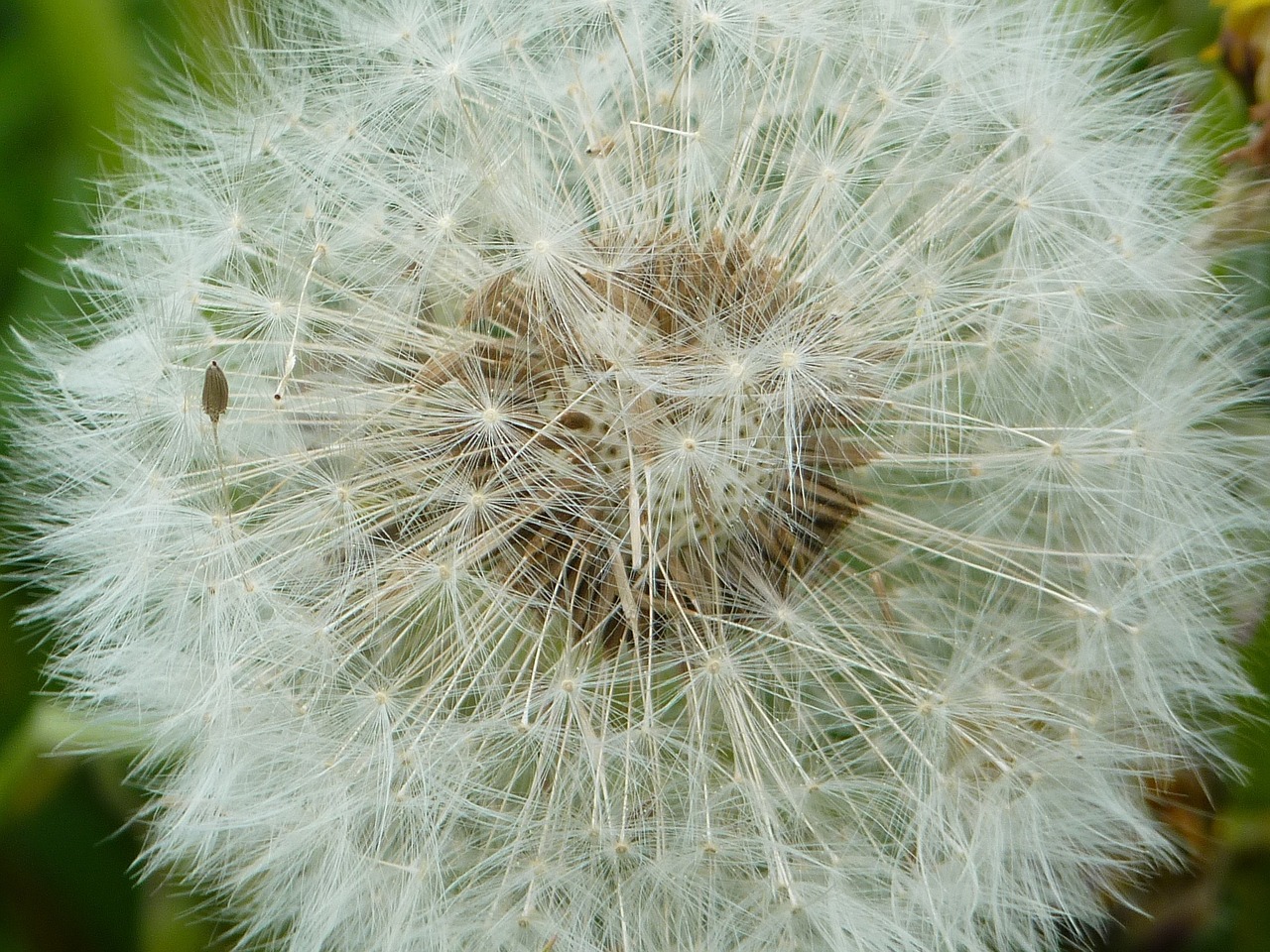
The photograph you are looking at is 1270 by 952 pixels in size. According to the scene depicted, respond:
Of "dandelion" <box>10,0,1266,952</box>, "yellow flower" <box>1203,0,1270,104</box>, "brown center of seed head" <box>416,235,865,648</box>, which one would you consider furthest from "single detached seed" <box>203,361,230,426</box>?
"yellow flower" <box>1203,0,1270,104</box>

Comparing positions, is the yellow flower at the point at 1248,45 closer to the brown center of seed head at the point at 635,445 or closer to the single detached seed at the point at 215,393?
the brown center of seed head at the point at 635,445

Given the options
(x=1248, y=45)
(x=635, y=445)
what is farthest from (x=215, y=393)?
(x=1248, y=45)

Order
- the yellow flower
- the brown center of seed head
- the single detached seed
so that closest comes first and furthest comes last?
the brown center of seed head < the single detached seed < the yellow flower

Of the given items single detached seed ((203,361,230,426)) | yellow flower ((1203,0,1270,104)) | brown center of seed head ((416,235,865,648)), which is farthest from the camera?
yellow flower ((1203,0,1270,104))

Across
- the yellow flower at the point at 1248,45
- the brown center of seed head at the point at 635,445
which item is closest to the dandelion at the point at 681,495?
the brown center of seed head at the point at 635,445

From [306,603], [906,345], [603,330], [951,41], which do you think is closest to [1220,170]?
[951,41]

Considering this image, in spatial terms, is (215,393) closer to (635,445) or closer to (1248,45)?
(635,445)

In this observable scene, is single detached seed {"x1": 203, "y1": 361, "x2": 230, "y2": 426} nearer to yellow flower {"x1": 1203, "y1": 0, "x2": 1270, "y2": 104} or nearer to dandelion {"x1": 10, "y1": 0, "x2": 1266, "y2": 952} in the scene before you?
dandelion {"x1": 10, "y1": 0, "x2": 1266, "y2": 952}
